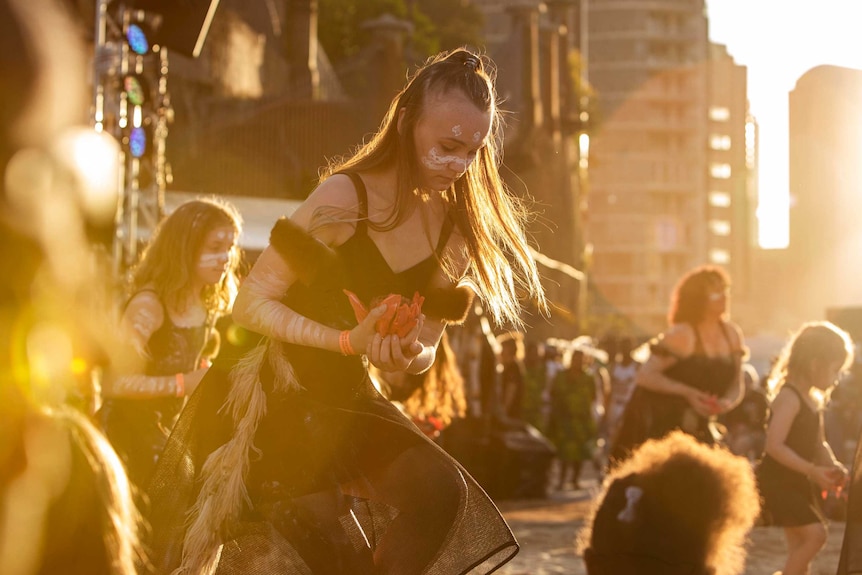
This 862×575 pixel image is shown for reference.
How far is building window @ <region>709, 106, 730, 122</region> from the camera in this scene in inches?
4722

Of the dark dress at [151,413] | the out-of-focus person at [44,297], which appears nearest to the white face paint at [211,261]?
the dark dress at [151,413]

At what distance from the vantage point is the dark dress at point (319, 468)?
3.45 m

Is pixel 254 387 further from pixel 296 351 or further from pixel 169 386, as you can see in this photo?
pixel 169 386

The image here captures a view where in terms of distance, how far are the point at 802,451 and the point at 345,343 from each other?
4.17 meters

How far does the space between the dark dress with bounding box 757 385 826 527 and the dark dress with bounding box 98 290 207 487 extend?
306 cm

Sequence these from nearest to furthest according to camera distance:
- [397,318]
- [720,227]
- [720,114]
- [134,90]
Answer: [397,318]
[134,90]
[720,227]
[720,114]

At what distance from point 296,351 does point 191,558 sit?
61cm

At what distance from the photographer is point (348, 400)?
3.60 m

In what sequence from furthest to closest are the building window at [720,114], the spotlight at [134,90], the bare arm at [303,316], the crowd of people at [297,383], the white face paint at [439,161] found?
the building window at [720,114], the spotlight at [134,90], the white face paint at [439,161], the bare arm at [303,316], the crowd of people at [297,383]

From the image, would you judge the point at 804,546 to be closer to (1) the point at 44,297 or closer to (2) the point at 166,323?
(2) the point at 166,323

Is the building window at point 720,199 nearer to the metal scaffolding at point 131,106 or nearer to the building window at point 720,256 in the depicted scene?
the building window at point 720,256

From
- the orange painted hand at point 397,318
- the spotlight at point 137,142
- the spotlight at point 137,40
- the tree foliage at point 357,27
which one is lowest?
the orange painted hand at point 397,318

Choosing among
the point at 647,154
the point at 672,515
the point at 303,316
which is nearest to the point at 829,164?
the point at 672,515

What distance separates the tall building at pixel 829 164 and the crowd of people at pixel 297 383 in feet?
41.7
